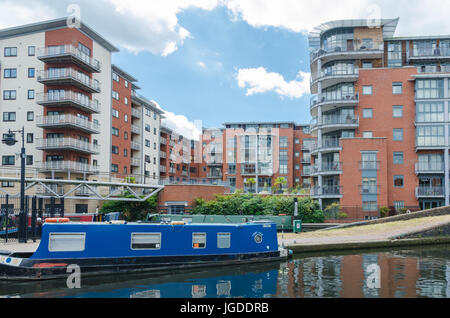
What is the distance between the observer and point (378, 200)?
36.7 m

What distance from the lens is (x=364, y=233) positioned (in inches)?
995

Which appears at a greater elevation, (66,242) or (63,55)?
(63,55)

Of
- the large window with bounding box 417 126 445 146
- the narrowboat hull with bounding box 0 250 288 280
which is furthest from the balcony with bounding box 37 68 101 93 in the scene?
the large window with bounding box 417 126 445 146

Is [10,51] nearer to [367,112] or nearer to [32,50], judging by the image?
[32,50]

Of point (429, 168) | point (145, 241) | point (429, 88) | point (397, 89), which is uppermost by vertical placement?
point (397, 89)

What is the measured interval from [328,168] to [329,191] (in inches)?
100

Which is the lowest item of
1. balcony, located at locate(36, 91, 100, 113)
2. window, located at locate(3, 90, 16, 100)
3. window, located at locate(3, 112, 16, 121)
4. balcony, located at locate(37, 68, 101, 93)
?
window, located at locate(3, 112, 16, 121)

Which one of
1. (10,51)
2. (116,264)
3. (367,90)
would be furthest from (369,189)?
(10,51)

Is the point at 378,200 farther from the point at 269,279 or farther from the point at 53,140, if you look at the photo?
the point at 53,140

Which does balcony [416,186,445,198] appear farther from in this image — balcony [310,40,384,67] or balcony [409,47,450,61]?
balcony [310,40,384,67]

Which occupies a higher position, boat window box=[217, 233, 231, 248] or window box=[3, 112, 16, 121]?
window box=[3, 112, 16, 121]

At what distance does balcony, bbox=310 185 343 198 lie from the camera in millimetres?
37656

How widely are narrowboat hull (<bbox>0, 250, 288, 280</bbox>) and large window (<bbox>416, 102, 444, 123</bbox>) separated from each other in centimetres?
2825

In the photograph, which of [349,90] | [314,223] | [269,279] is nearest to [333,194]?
[314,223]
